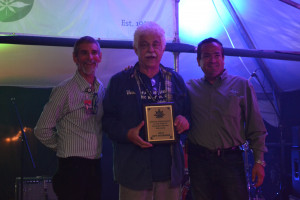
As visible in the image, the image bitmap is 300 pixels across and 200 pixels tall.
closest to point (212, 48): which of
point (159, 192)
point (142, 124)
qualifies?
point (142, 124)

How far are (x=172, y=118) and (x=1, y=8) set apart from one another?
2.83 m

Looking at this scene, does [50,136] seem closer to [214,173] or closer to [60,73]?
[214,173]

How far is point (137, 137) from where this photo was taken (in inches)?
76.0

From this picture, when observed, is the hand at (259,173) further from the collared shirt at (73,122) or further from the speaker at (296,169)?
the speaker at (296,169)

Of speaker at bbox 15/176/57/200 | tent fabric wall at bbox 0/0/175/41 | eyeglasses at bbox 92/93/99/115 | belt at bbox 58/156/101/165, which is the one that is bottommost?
speaker at bbox 15/176/57/200

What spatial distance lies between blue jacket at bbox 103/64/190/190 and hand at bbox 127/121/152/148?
47mm

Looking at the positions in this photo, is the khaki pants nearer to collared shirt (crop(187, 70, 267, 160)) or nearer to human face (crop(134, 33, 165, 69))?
collared shirt (crop(187, 70, 267, 160))

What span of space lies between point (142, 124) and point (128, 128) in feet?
0.45

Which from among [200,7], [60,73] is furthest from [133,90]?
[60,73]

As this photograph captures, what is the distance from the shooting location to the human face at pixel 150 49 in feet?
6.97

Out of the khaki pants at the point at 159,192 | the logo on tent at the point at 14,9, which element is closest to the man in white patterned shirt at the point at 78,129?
the khaki pants at the point at 159,192

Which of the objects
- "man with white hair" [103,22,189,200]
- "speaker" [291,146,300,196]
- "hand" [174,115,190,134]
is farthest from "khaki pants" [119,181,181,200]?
"speaker" [291,146,300,196]

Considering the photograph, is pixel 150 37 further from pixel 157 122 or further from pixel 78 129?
pixel 78 129

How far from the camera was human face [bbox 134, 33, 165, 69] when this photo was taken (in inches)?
83.7
